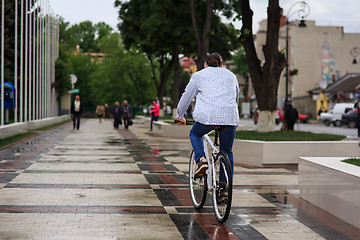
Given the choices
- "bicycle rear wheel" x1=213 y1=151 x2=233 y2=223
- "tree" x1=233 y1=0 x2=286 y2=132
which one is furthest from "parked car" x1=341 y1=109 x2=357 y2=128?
"bicycle rear wheel" x1=213 y1=151 x2=233 y2=223

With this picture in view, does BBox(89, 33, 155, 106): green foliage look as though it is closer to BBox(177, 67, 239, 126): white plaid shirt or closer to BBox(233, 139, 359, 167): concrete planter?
BBox(233, 139, 359, 167): concrete planter

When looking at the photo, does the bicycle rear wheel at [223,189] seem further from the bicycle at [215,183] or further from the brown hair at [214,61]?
the brown hair at [214,61]

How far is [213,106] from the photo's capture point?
634cm

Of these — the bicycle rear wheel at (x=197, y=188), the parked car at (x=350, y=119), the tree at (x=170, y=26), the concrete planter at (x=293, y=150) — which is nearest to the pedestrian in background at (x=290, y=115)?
the tree at (x=170, y=26)

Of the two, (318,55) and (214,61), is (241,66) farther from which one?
(214,61)

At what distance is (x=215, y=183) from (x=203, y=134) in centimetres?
63

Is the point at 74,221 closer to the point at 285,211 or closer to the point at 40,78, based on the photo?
the point at 285,211

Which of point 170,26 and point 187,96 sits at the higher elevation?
point 170,26

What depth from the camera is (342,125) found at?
46.2m

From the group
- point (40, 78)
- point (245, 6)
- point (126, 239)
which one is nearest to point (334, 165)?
point (126, 239)

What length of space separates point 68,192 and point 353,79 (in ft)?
172

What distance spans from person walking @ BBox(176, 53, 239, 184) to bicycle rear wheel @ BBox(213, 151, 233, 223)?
3.7 inches

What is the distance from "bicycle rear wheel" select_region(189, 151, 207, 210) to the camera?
22.3 ft

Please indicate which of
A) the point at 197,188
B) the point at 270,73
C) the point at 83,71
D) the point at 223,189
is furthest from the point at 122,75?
the point at 223,189
